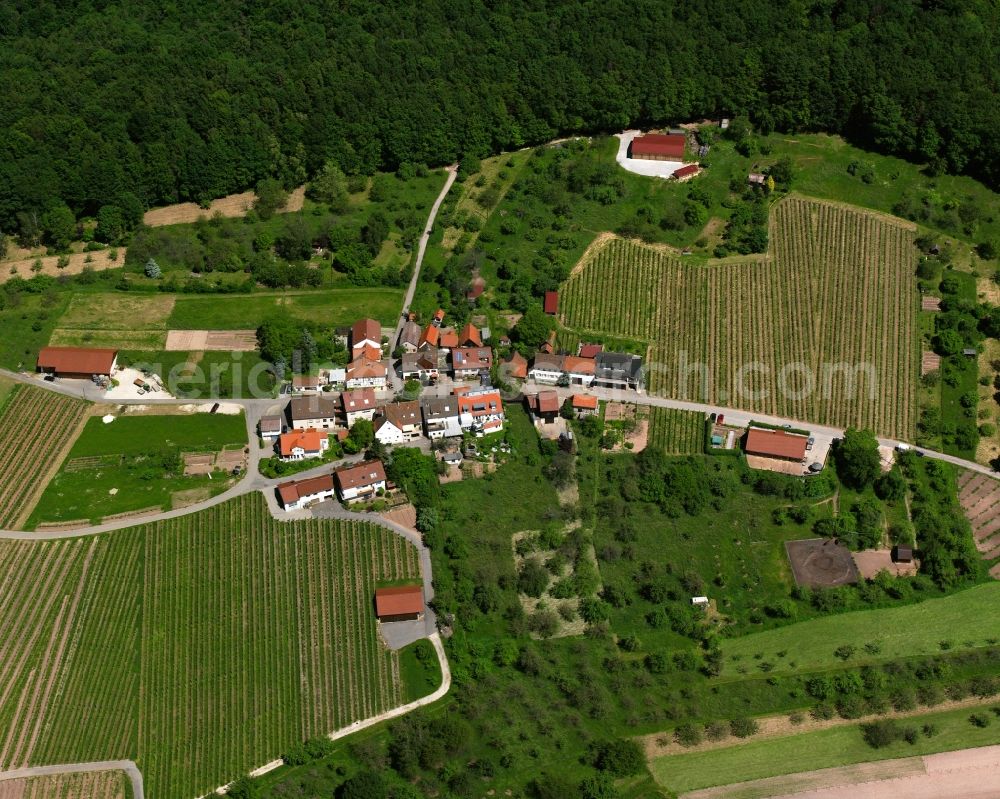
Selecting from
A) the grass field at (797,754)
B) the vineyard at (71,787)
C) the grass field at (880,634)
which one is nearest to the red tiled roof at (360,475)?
the vineyard at (71,787)

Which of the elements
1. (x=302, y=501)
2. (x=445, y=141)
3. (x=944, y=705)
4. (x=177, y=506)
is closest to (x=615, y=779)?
(x=944, y=705)

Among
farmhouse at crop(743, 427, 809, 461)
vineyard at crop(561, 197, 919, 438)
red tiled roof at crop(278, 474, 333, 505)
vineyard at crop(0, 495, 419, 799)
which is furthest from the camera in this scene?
vineyard at crop(561, 197, 919, 438)

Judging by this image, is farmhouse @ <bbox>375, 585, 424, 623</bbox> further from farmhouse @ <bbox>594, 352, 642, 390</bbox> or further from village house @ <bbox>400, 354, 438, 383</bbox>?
farmhouse @ <bbox>594, 352, 642, 390</bbox>

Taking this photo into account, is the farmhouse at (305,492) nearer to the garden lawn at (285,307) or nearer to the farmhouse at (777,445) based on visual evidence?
the garden lawn at (285,307)

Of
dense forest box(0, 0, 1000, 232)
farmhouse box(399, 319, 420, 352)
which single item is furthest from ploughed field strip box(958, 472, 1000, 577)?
farmhouse box(399, 319, 420, 352)

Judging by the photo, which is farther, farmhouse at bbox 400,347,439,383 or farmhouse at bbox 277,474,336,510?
farmhouse at bbox 400,347,439,383
